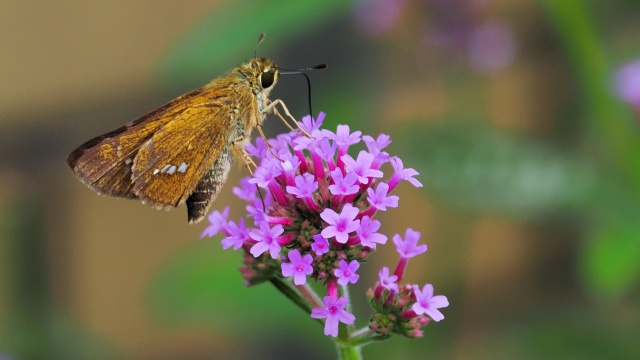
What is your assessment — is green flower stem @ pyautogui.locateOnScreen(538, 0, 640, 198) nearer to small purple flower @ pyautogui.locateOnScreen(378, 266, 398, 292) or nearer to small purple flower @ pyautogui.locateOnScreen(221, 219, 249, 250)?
small purple flower @ pyautogui.locateOnScreen(378, 266, 398, 292)

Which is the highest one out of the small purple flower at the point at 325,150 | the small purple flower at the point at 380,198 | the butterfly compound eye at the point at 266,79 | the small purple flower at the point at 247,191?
the butterfly compound eye at the point at 266,79

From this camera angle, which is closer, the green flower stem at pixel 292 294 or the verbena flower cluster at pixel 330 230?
the verbena flower cluster at pixel 330 230

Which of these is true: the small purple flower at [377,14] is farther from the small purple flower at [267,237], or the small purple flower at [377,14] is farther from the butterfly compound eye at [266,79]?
the small purple flower at [267,237]

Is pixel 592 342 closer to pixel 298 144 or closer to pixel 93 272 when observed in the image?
pixel 298 144

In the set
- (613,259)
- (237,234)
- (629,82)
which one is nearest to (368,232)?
(237,234)

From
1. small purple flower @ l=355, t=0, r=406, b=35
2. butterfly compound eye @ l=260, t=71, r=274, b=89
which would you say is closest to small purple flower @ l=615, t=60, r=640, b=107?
small purple flower @ l=355, t=0, r=406, b=35

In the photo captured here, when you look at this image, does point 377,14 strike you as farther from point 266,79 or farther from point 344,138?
point 344,138

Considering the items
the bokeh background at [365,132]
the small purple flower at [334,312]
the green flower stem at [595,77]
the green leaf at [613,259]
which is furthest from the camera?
the bokeh background at [365,132]

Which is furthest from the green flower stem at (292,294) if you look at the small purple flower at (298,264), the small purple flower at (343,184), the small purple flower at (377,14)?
the small purple flower at (377,14)

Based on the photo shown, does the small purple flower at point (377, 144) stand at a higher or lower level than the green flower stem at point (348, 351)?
higher
